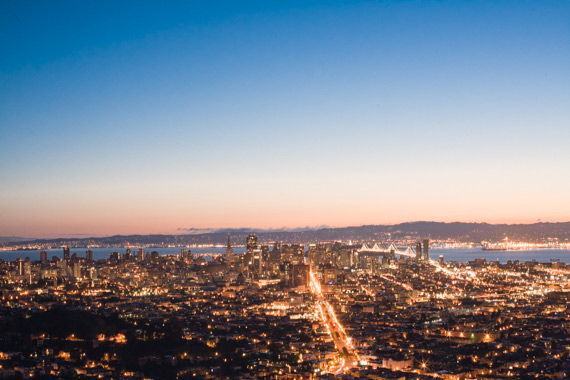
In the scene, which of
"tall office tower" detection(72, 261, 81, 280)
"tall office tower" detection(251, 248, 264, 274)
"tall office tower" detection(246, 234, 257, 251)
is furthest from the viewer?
"tall office tower" detection(246, 234, 257, 251)

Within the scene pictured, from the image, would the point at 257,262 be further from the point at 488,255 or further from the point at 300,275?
the point at 488,255

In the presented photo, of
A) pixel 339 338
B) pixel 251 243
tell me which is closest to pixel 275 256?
pixel 251 243

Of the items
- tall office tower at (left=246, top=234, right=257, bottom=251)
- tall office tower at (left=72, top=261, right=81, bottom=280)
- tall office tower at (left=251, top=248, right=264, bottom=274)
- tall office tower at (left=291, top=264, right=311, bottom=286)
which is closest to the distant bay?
tall office tower at (left=246, top=234, right=257, bottom=251)

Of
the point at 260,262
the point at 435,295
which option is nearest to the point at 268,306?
the point at 435,295

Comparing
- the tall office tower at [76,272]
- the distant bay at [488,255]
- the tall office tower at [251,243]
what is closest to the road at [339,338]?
the tall office tower at [76,272]

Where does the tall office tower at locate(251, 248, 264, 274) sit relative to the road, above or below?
above

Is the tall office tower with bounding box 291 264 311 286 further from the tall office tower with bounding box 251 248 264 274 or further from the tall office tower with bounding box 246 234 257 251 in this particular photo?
the tall office tower with bounding box 246 234 257 251

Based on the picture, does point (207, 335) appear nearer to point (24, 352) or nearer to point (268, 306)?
point (24, 352)

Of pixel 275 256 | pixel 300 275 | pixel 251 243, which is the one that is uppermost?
pixel 251 243

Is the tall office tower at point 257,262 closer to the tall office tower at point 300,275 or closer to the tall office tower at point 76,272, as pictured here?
the tall office tower at point 300,275

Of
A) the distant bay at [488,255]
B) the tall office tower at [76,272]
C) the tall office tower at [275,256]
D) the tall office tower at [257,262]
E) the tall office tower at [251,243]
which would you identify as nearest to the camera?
the tall office tower at [76,272]

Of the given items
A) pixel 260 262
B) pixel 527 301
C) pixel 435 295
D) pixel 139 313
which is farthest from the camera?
pixel 260 262
